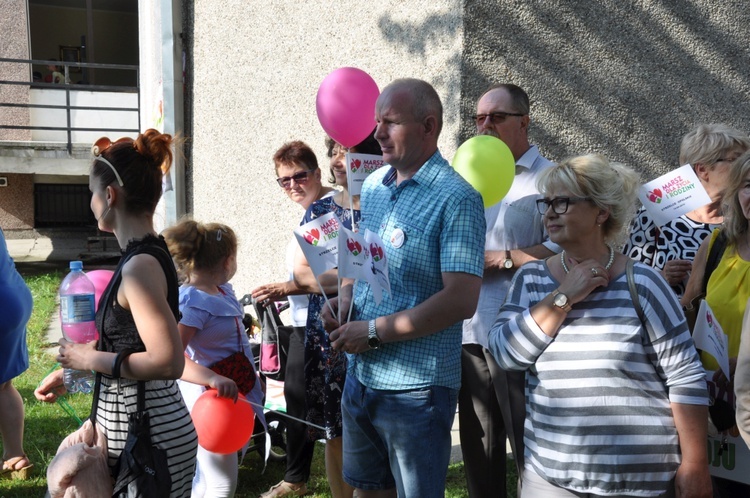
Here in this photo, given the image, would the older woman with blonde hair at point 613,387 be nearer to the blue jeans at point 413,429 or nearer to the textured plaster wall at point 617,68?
the blue jeans at point 413,429

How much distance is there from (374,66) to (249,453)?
277 centimetres

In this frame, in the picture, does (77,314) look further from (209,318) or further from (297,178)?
(297,178)

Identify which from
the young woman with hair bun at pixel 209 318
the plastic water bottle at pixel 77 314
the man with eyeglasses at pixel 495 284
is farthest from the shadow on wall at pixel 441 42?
the plastic water bottle at pixel 77 314

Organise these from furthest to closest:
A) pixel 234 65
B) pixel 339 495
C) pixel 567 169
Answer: pixel 234 65 → pixel 339 495 → pixel 567 169

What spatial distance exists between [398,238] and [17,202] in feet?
55.2

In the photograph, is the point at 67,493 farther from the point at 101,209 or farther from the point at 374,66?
the point at 374,66

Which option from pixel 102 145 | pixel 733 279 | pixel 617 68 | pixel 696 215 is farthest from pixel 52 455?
pixel 617 68

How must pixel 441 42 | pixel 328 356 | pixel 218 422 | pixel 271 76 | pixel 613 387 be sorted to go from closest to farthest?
pixel 613 387 → pixel 218 422 → pixel 328 356 → pixel 441 42 → pixel 271 76

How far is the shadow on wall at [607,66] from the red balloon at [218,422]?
219 cm

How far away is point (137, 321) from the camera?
2.53 meters

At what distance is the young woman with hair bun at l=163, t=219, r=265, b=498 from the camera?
12.1ft

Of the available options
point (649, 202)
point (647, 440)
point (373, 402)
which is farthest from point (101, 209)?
point (649, 202)

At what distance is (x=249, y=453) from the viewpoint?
5293 millimetres

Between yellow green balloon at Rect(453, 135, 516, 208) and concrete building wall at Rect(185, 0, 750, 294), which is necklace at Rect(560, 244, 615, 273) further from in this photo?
concrete building wall at Rect(185, 0, 750, 294)
